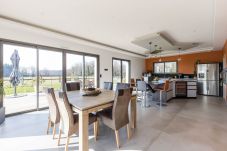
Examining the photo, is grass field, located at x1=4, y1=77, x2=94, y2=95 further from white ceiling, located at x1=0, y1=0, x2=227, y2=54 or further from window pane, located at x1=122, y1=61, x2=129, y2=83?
window pane, located at x1=122, y1=61, x2=129, y2=83

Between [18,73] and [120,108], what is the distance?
363cm

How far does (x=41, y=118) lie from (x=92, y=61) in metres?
3.29

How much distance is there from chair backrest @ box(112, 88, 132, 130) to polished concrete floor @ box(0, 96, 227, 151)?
1.31 feet

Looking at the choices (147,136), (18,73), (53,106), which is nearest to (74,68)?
(18,73)

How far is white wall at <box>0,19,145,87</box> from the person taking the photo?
133 inches

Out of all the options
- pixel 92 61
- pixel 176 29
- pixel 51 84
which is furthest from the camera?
pixel 92 61

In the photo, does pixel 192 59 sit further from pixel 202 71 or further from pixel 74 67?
pixel 74 67

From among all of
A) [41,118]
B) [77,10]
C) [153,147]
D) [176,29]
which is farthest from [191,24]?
[41,118]

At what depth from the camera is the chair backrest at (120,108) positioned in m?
2.03

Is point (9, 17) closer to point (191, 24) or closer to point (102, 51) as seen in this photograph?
point (102, 51)

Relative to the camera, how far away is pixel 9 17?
292 centimetres

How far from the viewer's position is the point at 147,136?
7.95 ft

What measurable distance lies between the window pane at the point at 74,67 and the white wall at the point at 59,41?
1.20ft

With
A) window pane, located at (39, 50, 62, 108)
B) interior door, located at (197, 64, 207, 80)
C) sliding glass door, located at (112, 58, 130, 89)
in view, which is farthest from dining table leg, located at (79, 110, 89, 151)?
interior door, located at (197, 64, 207, 80)
